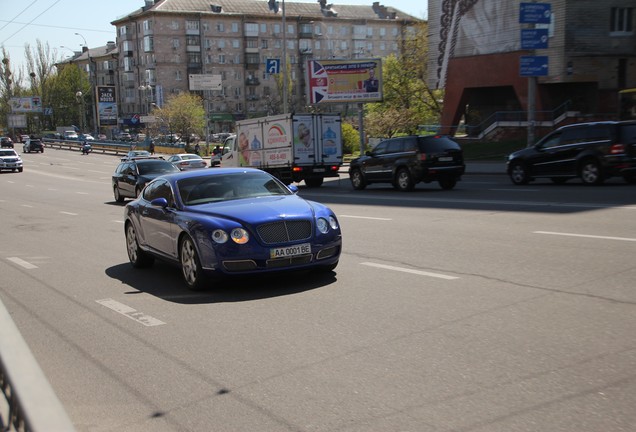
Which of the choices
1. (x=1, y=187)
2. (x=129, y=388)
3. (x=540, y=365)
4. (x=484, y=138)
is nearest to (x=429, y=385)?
(x=540, y=365)

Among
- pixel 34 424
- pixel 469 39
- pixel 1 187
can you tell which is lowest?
pixel 1 187

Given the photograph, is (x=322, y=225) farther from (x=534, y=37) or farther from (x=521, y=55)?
(x=521, y=55)

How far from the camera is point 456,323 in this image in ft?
20.7

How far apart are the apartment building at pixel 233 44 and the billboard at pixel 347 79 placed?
5749 centimetres

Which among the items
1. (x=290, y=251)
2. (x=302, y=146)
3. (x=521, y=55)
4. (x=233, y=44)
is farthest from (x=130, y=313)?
(x=233, y=44)

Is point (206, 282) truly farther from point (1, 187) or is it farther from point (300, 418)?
point (1, 187)

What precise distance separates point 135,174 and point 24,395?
22747mm

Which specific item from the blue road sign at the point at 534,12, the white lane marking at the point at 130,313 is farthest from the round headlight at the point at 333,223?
the blue road sign at the point at 534,12

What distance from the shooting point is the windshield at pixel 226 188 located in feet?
30.7

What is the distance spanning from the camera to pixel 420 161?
22.1 meters

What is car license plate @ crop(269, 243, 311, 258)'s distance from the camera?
8.12m

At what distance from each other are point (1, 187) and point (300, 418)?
37.5 metres

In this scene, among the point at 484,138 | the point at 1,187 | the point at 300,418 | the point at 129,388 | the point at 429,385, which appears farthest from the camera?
the point at 484,138

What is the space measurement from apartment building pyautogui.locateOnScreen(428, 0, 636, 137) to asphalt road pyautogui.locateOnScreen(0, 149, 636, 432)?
2925 cm
